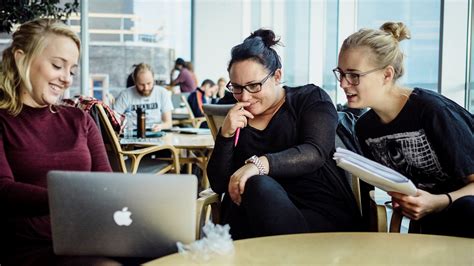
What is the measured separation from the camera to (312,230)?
190cm

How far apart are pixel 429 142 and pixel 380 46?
36cm

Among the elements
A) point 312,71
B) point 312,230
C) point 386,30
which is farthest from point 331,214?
point 312,71

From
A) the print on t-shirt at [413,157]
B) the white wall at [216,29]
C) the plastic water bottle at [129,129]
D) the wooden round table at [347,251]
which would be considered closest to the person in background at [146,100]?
the plastic water bottle at [129,129]

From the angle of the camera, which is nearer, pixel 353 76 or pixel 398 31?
pixel 353 76

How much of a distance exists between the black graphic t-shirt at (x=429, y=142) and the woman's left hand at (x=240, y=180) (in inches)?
→ 18.1

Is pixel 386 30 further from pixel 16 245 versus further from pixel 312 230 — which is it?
pixel 16 245

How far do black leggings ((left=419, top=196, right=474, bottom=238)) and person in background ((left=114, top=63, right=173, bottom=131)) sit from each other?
3436 mm

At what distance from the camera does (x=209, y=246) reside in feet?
4.30

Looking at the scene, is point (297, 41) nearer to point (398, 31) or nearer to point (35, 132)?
point (398, 31)

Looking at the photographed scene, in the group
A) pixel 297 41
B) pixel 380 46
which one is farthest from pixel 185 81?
pixel 380 46

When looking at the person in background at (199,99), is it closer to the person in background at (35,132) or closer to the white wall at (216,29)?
the white wall at (216,29)

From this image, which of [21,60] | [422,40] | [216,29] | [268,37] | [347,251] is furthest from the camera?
[216,29]

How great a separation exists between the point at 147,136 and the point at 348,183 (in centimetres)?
228

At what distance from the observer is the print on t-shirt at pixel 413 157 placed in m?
1.86
